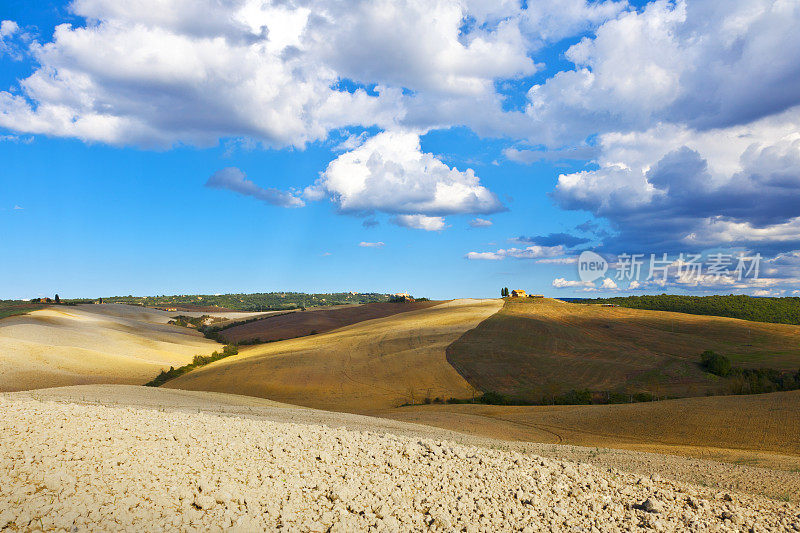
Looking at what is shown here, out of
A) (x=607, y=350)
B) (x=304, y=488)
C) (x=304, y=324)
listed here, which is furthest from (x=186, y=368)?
(x=304, y=488)

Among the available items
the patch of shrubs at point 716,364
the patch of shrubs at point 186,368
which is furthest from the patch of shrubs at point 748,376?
the patch of shrubs at point 186,368

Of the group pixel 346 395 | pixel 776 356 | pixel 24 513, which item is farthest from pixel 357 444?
pixel 776 356

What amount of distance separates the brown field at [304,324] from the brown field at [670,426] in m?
50.0

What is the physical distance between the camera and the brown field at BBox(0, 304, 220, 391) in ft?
123

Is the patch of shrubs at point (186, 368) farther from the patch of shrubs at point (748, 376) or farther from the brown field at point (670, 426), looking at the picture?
the patch of shrubs at point (748, 376)

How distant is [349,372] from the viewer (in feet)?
133

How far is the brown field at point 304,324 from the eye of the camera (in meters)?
72.4

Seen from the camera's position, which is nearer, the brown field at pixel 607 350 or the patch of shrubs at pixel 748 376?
the patch of shrubs at pixel 748 376

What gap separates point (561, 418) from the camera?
23.7 metres

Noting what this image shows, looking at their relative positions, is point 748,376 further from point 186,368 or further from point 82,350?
point 82,350

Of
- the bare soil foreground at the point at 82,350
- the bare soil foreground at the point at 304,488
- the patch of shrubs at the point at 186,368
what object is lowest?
the patch of shrubs at the point at 186,368

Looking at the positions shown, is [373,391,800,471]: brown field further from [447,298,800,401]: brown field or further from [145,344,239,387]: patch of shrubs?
[145,344,239,387]: patch of shrubs

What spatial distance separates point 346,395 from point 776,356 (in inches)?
1578

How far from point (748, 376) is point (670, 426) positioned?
2236cm
